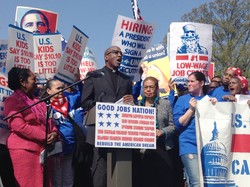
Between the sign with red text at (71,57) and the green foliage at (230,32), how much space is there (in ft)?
76.0

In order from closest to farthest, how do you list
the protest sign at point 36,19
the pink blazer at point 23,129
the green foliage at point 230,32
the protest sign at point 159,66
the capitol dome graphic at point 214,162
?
the pink blazer at point 23,129 < the capitol dome graphic at point 214,162 < the protest sign at point 36,19 < the protest sign at point 159,66 < the green foliage at point 230,32

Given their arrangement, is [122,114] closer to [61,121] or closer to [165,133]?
[165,133]

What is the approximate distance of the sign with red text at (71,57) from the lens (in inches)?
266

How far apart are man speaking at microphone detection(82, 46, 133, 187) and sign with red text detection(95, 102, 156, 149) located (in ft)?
2.23

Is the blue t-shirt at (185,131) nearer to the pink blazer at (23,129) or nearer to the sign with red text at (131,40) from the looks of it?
the sign with red text at (131,40)

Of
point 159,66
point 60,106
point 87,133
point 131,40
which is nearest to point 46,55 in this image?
point 131,40

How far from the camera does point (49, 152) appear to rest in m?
5.32

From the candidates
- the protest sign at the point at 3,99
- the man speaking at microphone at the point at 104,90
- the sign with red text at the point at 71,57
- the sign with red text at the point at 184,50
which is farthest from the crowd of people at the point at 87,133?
the sign with red text at the point at 184,50

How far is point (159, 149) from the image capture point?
572 cm

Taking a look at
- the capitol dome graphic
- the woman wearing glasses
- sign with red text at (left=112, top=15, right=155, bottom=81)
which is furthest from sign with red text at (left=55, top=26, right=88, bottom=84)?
Result: the capitol dome graphic

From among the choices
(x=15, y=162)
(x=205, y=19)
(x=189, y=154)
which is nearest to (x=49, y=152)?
(x=15, y=162)

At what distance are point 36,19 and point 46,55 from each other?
3.65ft

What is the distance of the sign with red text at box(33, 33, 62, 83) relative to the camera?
722 centimetres

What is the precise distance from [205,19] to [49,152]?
2850cm
